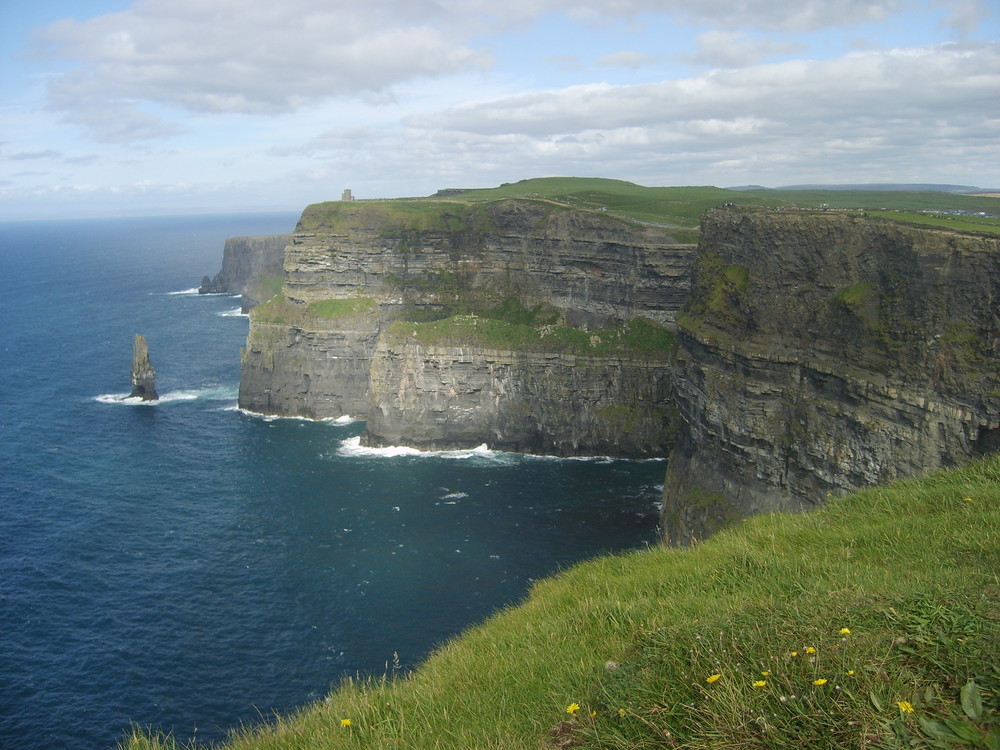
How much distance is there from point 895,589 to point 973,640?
2.08 metres

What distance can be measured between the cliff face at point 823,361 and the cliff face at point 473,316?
21.7 metres

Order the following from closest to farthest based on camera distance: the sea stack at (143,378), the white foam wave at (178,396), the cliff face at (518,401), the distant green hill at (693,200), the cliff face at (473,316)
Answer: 1. the distant green hill at (693,200)
2. the cliff face at (518,401)
3. the cliff face at (473,316)
4. the sea stack at (143,378)
5. the white foam wave at (178,396)

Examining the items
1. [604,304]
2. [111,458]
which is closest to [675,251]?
[604,304]

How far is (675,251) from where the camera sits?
222 feet

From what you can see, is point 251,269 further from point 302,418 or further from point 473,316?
point 473,316

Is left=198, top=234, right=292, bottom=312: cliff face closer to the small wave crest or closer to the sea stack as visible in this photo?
the sea stack

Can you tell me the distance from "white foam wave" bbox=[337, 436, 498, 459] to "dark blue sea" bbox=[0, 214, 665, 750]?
368 millimetres

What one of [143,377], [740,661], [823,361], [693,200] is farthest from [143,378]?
[740,661]

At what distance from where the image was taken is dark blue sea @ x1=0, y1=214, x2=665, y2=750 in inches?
1358

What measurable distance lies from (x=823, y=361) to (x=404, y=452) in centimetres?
4276

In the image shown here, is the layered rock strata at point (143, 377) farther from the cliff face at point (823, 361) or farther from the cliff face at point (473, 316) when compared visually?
the cliff face at point (823, 361)

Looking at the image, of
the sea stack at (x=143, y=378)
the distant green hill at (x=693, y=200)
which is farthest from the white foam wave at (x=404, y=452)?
the sea stack at (x=143, y=378)

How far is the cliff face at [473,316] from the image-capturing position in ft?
225

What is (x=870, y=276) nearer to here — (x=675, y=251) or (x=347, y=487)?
(x=675, y=251)
